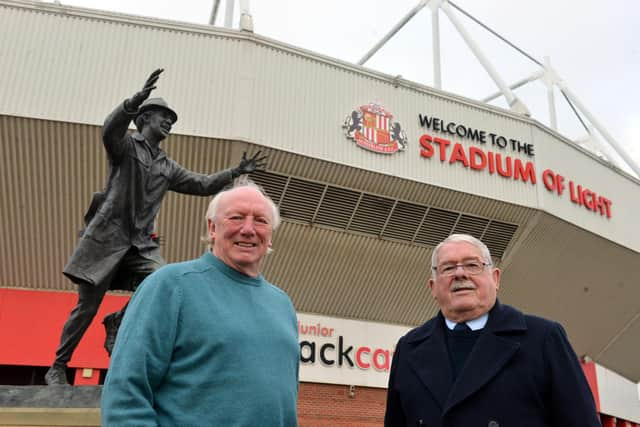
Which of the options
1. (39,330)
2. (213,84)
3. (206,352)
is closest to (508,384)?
(206,352)

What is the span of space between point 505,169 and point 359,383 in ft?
23.1

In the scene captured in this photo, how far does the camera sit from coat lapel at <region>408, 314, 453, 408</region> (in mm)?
2721

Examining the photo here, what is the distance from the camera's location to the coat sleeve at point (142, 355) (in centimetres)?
219

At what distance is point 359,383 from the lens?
16359 mm

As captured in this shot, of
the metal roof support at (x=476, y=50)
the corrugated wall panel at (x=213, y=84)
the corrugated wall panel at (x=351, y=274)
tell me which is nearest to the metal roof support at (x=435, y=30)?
the metal roof support at (x=476, y=50)

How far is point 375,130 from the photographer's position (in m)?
15.4

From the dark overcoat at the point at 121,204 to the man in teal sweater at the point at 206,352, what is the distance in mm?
2845

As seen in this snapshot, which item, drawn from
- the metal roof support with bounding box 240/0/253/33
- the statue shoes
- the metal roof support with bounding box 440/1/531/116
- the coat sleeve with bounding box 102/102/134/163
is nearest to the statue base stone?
the statue shoes

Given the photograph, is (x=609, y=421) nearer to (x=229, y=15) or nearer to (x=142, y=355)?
(x=229, y=15)

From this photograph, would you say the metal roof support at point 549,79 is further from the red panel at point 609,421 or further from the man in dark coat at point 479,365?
the man in dark coat at point 479,365

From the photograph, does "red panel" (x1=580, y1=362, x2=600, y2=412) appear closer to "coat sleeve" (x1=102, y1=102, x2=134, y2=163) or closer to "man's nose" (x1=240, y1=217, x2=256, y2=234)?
"coat sleeve" (x1=102, y1=102, x2=134, y2=163)

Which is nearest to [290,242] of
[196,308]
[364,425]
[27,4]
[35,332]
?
[364,425]

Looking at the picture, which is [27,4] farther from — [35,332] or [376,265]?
[376,265]

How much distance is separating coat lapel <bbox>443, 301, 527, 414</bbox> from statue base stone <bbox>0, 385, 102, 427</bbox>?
274cm
